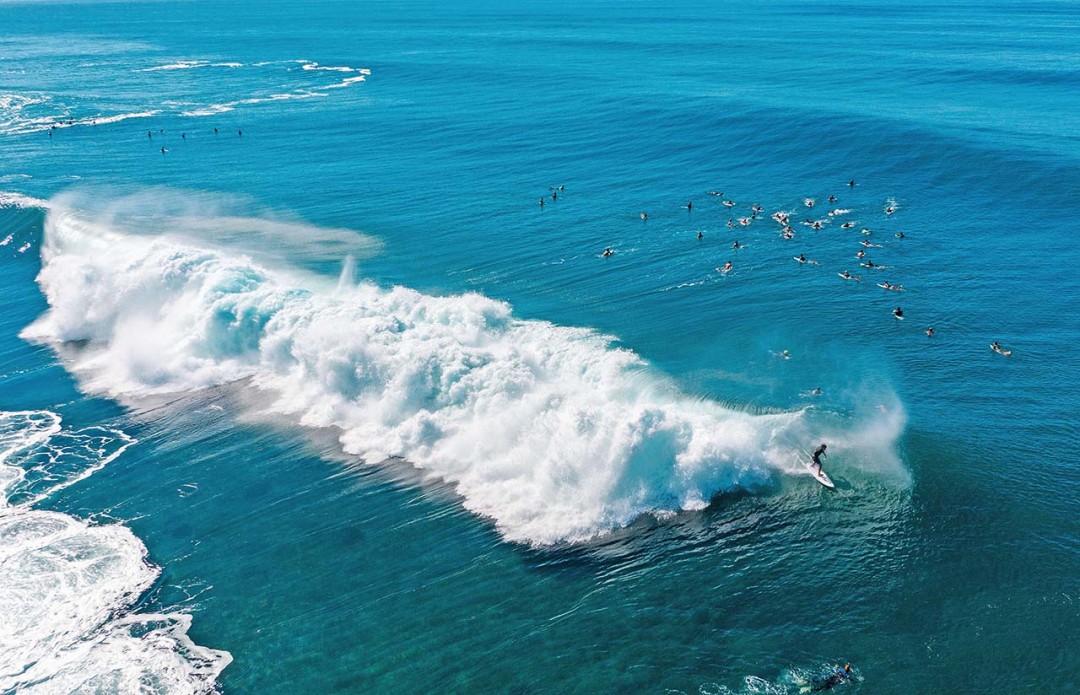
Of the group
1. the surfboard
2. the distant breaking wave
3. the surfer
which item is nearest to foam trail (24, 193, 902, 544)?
the surfboard

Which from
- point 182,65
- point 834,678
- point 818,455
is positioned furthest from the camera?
point 182,65

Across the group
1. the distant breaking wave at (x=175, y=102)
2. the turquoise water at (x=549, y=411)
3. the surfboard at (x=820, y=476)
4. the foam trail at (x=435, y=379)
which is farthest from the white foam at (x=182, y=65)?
the surfboard at (x=820, y=476)

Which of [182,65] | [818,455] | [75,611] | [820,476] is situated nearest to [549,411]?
[818,455]

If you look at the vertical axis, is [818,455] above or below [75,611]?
above

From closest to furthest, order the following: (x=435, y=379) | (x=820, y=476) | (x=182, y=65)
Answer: (x=820, y=476), (x=435, y=379), (x=182, y=65)

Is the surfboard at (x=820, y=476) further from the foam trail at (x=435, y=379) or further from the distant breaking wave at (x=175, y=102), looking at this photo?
the distant breaking wave at (x=175, y=102)

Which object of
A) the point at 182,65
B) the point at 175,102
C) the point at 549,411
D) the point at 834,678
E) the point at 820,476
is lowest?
the point at 834,678

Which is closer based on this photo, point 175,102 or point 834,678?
point 834,678

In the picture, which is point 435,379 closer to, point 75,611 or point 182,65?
point 75,611
